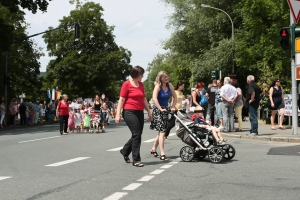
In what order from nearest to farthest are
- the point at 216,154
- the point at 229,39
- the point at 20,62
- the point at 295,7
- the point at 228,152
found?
1. the point at 216,154
2. the point at 228,152
3. the point at 295,7
4. the point at 20,62
5. the point at 229,39

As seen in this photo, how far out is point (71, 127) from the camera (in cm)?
2600

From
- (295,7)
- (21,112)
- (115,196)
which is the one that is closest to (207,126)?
(115,196)

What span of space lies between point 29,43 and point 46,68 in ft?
84.2

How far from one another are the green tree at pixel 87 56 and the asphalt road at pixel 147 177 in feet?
188

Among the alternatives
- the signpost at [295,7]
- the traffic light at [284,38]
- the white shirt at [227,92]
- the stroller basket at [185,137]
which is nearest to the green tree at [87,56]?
the white shirt at [227,92]

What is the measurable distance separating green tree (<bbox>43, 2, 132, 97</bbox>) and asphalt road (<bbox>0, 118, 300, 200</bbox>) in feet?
188

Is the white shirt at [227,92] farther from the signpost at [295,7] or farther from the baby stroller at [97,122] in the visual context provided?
the baby stroller at [97,122]

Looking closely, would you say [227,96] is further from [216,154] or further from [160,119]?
[216,154]

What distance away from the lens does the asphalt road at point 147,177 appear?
735cm

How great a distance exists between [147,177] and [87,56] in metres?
63.1

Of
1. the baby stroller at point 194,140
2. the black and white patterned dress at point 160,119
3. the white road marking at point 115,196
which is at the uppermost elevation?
the black and white patterned dress at point 160,119

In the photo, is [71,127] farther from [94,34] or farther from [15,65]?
[94,34]

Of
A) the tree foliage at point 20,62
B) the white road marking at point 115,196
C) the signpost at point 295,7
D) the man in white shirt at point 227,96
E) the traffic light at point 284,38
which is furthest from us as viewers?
the tree foliage at point 20,62

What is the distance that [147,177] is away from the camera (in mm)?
8969
